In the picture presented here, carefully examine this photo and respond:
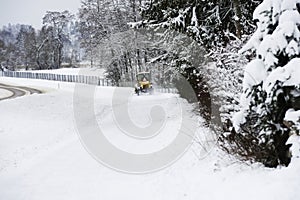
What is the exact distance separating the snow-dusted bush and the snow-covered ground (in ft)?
1.47

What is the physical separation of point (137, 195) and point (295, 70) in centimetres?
367

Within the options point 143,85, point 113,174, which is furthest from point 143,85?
point 113,174

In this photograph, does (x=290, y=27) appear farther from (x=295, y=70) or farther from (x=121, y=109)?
(x=121, y=109)

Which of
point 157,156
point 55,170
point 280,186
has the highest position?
point 280,186

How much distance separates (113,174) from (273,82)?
478 cm

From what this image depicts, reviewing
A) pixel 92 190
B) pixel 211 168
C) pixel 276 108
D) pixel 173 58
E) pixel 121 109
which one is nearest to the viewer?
pixel 276 108

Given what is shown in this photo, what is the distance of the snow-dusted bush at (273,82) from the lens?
14.7ft

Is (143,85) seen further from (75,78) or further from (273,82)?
(273,82)

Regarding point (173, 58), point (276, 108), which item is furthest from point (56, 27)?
point (276, 108)

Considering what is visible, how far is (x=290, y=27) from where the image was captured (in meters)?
4.45

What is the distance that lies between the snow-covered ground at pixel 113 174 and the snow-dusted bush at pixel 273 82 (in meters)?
0.45

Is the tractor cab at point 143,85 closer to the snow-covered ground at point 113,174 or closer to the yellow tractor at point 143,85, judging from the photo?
the yellow tractor at point 143,85

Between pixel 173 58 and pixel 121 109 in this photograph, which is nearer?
pixel 173 58

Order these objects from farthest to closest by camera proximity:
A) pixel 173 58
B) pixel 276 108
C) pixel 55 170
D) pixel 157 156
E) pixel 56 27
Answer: pixel 56 27, pixel 173 58, pixel 55 170, pixel 157 156, pixel 276 108
